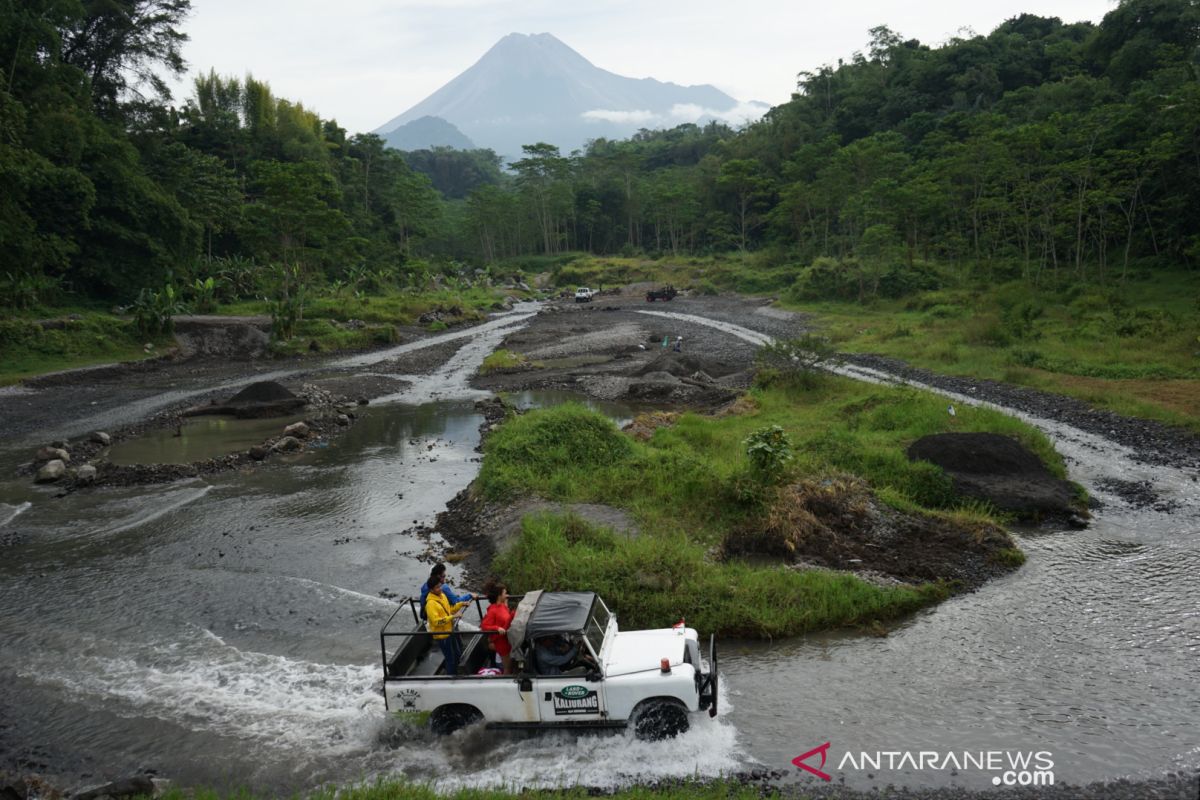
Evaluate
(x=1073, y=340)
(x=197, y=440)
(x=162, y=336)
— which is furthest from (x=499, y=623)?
(x=162, y=336)

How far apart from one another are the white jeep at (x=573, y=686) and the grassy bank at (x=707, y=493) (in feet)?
10.5

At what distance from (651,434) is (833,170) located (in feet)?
185

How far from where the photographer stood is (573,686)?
9445 mm

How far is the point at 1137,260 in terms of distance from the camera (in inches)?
1811

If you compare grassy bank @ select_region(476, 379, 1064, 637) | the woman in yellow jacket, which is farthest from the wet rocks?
the woman in yellow jacket

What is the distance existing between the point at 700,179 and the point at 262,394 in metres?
84.7

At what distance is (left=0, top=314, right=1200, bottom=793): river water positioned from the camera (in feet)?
31.4

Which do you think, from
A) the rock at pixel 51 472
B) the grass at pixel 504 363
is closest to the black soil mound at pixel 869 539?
the rock at pixel 51 472

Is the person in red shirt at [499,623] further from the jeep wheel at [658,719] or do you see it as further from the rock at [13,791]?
the rock at [13,791]

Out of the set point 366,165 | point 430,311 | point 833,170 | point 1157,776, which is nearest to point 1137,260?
point 833,170

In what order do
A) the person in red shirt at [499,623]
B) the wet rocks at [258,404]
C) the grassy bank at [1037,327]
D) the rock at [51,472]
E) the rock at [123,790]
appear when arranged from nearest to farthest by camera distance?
the rock at [123,790] → the person in red shirt at [499,623] → the rock at [51,472] → the grassy bank at [1037,327] → the wet rocks at [258,404]

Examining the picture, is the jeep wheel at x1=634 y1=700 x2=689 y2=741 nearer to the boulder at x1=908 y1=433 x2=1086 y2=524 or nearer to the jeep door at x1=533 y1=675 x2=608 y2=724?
the jeep door at x1=533 y1=675 x2=608 y2=724

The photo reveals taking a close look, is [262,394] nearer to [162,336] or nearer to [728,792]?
[162,336]

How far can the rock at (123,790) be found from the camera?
891 centimetres
